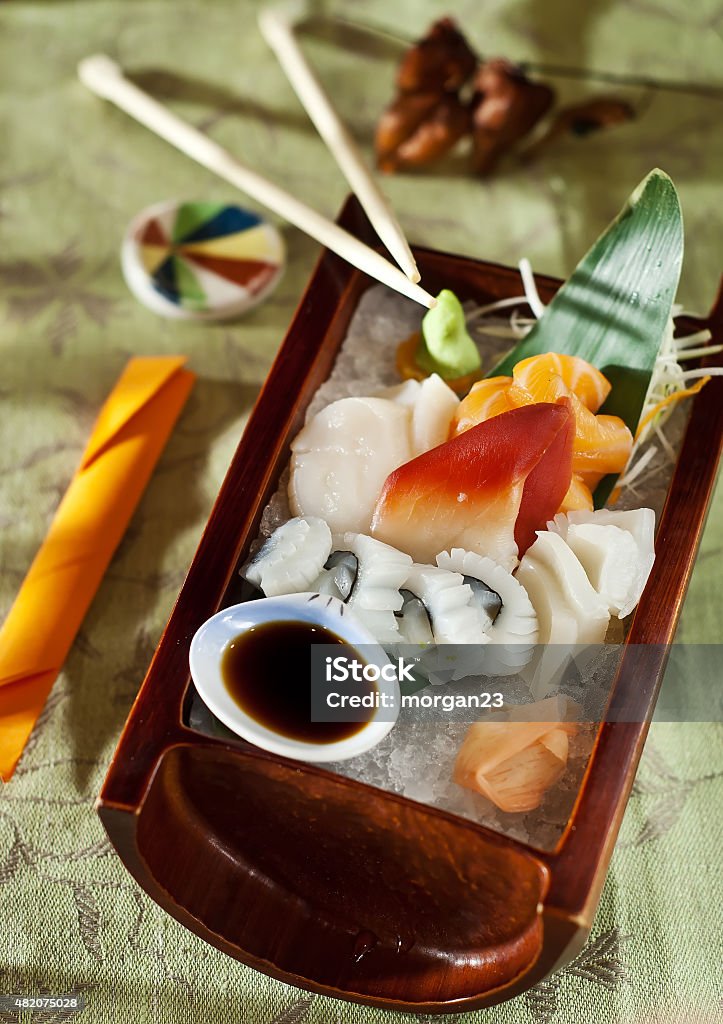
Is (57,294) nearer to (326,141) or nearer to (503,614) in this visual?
(326,141)

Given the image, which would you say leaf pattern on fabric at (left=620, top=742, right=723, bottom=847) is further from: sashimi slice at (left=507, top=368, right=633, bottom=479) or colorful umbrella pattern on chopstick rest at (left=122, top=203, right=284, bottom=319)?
colorful umbrella pattern on chopstick rest at (left=122, top=203, right=284, bottom=319)

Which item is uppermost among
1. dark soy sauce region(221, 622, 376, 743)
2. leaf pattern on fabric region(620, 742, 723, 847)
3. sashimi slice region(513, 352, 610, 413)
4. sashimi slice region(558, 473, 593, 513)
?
sashimi slice region(513, 352, 610, 413)

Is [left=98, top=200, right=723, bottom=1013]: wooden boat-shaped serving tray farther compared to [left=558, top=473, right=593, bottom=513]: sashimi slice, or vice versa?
[left=558, top=473, right=593, bottom=513]: sashimi slice

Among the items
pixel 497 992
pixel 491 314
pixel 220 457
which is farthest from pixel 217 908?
pixel 491 314

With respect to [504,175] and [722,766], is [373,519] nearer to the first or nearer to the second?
[722,766]

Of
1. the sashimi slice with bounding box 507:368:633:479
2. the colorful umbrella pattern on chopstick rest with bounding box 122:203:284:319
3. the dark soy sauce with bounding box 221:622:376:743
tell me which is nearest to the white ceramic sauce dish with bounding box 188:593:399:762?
the dark soy sauce with bounding box 221:622:376:743
